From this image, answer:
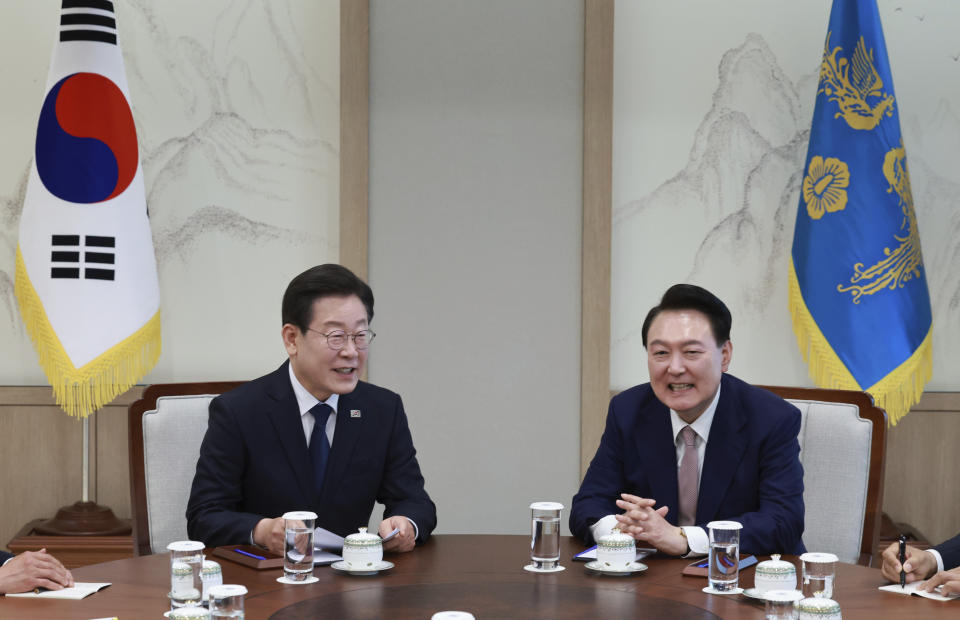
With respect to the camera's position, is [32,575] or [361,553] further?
[361,553]

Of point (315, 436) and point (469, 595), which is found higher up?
point (315, 436)

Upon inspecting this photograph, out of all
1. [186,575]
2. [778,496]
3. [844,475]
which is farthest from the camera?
[844,475]

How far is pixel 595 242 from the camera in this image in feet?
14.4

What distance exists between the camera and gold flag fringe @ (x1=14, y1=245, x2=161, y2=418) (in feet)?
12.6

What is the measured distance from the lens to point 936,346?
4523mm

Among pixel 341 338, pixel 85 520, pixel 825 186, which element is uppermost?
pixel 825 186

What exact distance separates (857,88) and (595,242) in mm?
1172

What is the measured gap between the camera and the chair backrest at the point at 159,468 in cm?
287

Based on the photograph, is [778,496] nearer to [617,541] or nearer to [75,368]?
[617,541]

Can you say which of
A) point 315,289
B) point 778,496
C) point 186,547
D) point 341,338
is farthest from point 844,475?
point 186,547

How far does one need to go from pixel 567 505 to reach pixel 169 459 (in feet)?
6.53

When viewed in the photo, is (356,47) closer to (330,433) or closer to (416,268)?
(416,268)

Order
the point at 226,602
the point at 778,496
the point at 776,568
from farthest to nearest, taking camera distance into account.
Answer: the point at 778,496, the point at 776,568, the point at 226,602

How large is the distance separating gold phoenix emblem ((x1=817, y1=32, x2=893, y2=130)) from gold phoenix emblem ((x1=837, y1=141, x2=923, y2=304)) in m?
0.16
